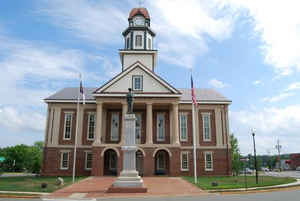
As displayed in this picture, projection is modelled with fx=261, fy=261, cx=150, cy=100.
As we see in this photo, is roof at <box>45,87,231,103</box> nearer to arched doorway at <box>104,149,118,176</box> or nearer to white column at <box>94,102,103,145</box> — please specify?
white column at <box>94,102,103,145</box>

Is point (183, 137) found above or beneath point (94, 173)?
above

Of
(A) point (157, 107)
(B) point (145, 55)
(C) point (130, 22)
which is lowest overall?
(A) point (157, 107)

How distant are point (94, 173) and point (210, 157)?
1491cm

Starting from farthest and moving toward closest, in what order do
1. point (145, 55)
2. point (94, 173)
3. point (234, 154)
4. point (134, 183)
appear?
1. point (234, 154)
2. point (145, 55)
3. point (94, 173)
4. point (134, 183)

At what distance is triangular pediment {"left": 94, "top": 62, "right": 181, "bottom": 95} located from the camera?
102 ft

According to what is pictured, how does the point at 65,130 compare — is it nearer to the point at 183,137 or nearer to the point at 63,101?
the point at 63,101

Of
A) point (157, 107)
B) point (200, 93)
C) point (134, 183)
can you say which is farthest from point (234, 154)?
point (134, 183)

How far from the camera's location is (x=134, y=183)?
17.0 metres

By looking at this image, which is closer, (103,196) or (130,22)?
(103,196)

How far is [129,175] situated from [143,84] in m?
16.2

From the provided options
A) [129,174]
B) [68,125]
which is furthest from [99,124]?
[129,174]

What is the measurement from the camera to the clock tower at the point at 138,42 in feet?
121

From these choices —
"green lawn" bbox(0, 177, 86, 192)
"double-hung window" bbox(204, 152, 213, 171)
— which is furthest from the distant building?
"green lawn" bbox(0, 177, 86, 192)

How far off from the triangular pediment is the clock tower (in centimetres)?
462
